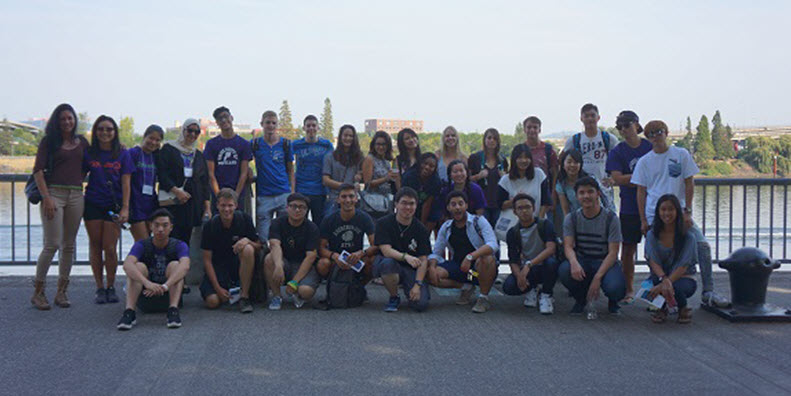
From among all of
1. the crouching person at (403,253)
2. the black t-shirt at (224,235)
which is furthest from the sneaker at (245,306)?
the crouching person at (403,253)

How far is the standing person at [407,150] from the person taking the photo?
8.05 m

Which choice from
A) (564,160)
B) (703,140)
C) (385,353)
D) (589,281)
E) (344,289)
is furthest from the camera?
(703,140)

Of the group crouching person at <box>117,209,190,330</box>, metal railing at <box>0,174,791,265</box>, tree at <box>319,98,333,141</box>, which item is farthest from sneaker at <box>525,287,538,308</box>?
tree at <box>319,98,333,141</box>

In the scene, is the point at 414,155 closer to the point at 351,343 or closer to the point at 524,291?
the point at 524,291

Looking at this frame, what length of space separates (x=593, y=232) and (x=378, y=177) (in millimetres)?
2555

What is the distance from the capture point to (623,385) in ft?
14.4

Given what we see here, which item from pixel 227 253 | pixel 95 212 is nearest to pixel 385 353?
pixel 227 253

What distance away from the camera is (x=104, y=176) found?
6.92m

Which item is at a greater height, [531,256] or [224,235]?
[224,235]

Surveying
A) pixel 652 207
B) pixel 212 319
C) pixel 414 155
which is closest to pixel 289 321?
pixel 212 319

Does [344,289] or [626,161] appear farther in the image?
[626,161]

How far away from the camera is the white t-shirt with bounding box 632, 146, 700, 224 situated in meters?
6.62

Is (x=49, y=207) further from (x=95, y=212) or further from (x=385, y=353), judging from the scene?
(x=385, y=353)

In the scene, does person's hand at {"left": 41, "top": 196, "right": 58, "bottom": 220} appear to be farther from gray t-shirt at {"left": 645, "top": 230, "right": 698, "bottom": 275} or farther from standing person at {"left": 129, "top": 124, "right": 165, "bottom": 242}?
gray t-shirt at {"left": 645, "top": 230, "right": 698, "bottom": 275}
